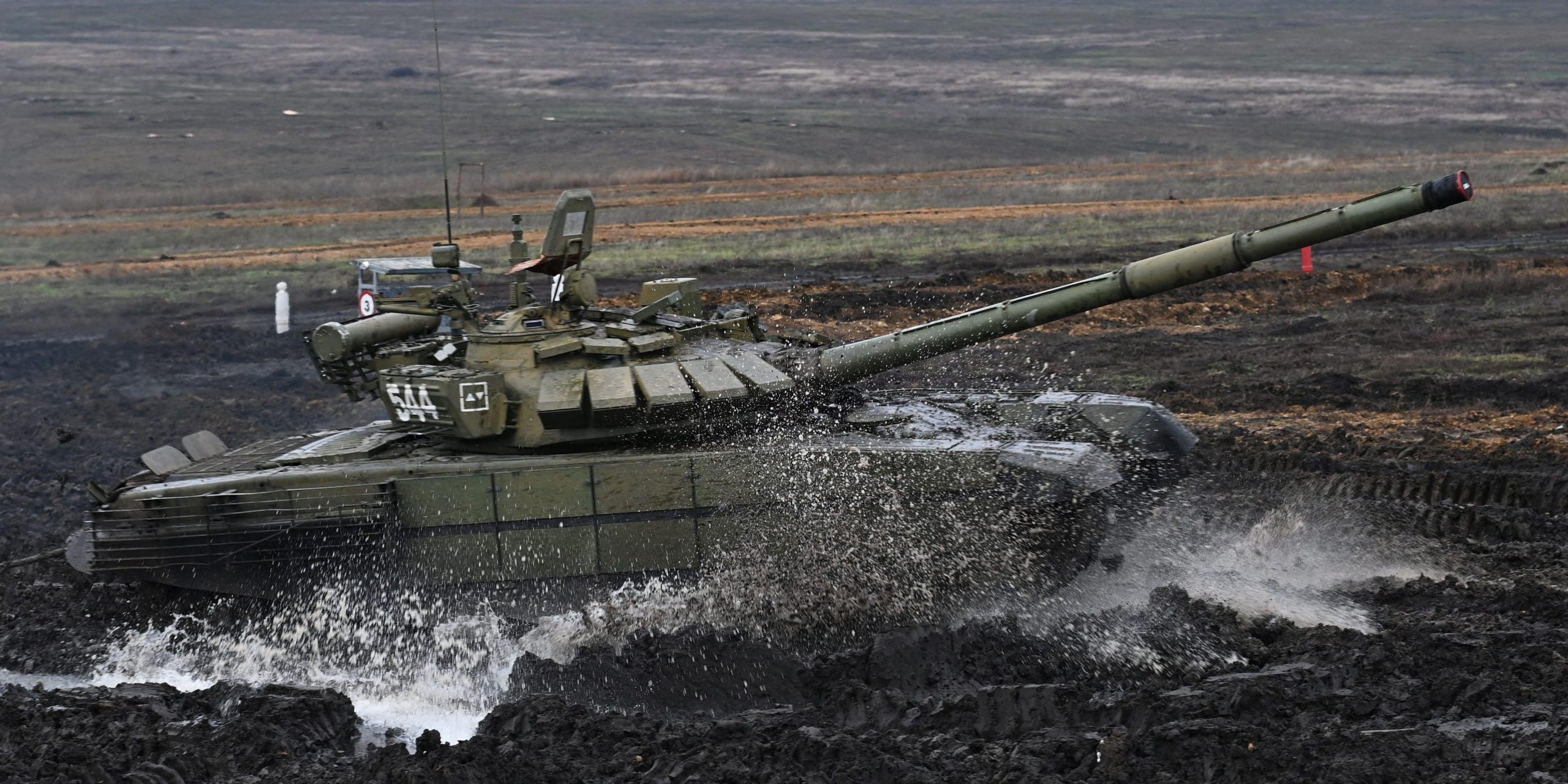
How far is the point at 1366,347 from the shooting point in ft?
73.4

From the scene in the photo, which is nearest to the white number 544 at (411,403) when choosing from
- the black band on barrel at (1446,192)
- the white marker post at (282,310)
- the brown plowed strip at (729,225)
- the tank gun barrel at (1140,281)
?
the tank gun barrel at (1140,281)

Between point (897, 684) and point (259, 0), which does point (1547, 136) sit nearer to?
point (897, 684)

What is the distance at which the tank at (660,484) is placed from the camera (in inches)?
480

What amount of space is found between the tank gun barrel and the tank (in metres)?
0.03

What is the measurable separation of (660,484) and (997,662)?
281 cm

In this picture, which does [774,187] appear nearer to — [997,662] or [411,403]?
[411,403]

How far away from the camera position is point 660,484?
12.3m

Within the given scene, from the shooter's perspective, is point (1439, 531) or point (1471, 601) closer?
point (1471, 601)

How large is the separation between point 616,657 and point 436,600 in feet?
5.12

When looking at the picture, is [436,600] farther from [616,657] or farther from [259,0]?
[259,0]

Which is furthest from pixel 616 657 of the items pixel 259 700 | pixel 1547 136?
pixel 1547 136

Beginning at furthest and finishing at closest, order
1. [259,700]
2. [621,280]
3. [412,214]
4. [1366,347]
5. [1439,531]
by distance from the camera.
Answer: [412,214]
[621,280]
[1366,347]
[1439,531]
[259,700]

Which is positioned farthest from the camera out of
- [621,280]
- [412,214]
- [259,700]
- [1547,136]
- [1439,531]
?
[1547,136]

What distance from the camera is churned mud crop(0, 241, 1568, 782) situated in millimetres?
9586
